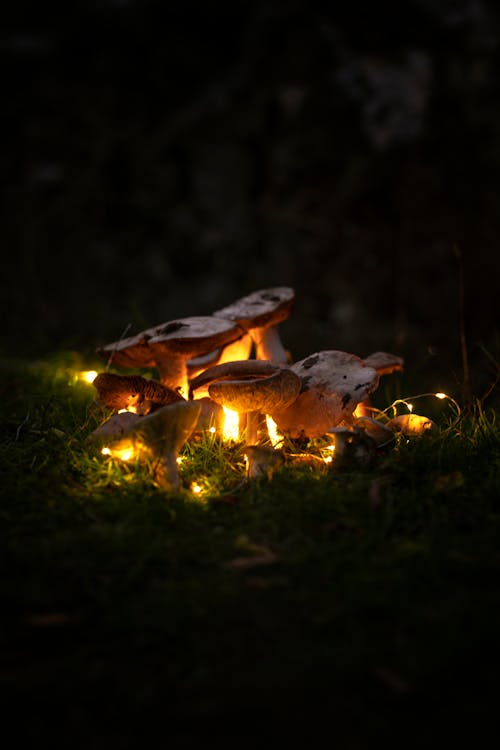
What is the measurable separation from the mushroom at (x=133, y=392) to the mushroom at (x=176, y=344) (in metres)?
0.30

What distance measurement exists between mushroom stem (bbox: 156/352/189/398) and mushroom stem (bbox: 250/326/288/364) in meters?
0.60

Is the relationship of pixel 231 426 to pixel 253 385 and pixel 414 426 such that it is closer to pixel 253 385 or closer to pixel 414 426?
pixel 253 385

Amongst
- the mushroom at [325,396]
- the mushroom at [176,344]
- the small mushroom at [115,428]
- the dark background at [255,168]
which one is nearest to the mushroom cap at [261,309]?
the mushroom at [176,344]

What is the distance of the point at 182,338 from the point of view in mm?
3473

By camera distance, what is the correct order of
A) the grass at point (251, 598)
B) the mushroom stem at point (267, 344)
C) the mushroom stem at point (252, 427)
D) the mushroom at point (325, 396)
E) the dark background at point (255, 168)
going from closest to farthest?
the grass at point (251, 598), the mushroom at point (325, 396), the mushroom stem at point (252, 427), the mushroom stem at point (267, 344), the dark background at point (255, 168)

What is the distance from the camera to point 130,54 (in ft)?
39.5

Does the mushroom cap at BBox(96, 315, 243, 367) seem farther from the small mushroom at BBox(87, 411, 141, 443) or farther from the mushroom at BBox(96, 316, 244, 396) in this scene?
the small mushroom at BBox(87, 411, 141, 443)

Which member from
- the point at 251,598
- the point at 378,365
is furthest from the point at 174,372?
the point at 251,598

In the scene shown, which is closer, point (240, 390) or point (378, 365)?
point (240, 390)

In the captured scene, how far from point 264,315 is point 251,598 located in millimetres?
2149

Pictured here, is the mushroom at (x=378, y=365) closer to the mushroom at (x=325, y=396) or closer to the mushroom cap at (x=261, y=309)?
the mushroom at (x=325, y=396)

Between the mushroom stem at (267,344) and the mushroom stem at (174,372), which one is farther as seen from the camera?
the mushroom stem at (267,344)

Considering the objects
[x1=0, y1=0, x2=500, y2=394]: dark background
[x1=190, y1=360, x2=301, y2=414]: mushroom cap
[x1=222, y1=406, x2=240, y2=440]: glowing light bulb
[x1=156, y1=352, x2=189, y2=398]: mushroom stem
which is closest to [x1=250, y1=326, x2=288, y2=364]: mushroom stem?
[x1=156, y1=352, x2=189, y2=398]: mushroom stem

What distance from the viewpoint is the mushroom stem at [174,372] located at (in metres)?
3.94
